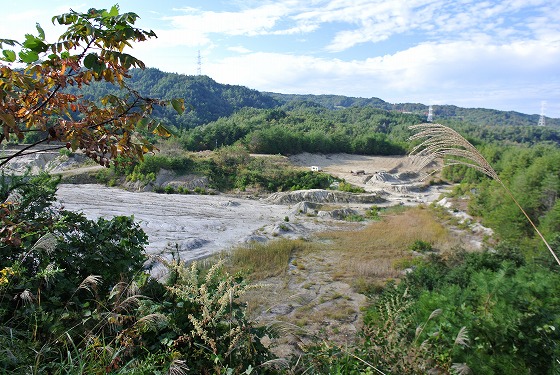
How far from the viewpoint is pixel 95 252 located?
3.83 metres

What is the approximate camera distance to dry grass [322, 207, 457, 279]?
12.4 metres

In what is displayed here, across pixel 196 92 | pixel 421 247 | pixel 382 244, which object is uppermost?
pixel 196 92

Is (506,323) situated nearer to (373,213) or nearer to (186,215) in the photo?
(186,215)

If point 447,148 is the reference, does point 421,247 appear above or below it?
below

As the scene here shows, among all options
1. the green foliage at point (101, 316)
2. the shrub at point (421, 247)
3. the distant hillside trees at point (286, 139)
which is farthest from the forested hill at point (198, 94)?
the green foliage at point (101, 316)

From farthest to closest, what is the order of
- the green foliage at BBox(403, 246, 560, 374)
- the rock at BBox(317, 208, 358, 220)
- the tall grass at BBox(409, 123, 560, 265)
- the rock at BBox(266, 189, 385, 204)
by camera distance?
the rock at BBox(266, 189, 385, 204) → the rock at BBox(317, 208, 358, 220) → the green foliage at BBox(403, 246, 560, 374) → the tall grass at BBox(409, 123, 560, 265)

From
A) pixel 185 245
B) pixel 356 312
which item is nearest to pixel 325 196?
pixel 185 245

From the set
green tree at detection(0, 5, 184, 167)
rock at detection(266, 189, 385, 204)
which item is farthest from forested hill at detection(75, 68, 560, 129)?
green tree at detection(0, 5, 184, 167)

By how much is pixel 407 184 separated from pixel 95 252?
121 feet

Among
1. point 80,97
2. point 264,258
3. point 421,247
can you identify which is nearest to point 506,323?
point 80,97

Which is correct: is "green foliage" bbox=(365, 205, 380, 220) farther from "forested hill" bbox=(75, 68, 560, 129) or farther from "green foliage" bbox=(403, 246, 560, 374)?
"forested hill" bbox=(75, 68, 560, 129)

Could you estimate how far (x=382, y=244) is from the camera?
1648cm

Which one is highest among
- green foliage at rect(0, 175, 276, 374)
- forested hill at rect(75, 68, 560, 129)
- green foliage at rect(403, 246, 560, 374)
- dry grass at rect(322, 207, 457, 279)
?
forested hill at rect(75, 68, 560, 129)

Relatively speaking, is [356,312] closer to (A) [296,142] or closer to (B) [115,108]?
(B) [115,108]
